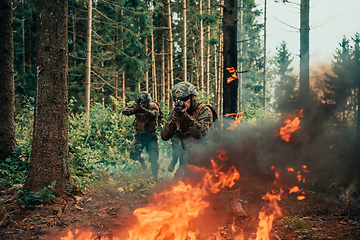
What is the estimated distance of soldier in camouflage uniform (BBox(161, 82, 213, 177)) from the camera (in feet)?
15.0

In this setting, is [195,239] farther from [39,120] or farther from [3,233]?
[39,120]

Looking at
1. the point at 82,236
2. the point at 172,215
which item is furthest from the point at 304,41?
the point at 82,236

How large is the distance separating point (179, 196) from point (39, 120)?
3.03m

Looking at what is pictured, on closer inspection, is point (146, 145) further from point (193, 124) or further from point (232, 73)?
point (232, 73)

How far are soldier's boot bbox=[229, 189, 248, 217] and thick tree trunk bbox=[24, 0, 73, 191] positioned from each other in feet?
11.2

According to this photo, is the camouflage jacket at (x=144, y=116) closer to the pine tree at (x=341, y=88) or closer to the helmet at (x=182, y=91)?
the helmet at (x=182, y=91)

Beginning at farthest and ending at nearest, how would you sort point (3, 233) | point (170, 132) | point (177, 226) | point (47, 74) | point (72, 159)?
point (72, 159), point (170, 132), point (47, 74), point (177, 226), point (3, 233)

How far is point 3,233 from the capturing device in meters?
3.57

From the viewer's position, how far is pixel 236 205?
4691 mm

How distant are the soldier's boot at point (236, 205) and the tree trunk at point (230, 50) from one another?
8.14 feet

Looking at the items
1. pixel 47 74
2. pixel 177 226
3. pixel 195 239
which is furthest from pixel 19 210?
pixel 195 239

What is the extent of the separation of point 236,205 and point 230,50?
13.2 feet

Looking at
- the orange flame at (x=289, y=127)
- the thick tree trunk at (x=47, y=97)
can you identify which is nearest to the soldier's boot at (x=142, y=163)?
the thick tree trunk at (x=47, y=97)

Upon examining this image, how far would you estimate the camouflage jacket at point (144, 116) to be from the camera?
22.3 ft
